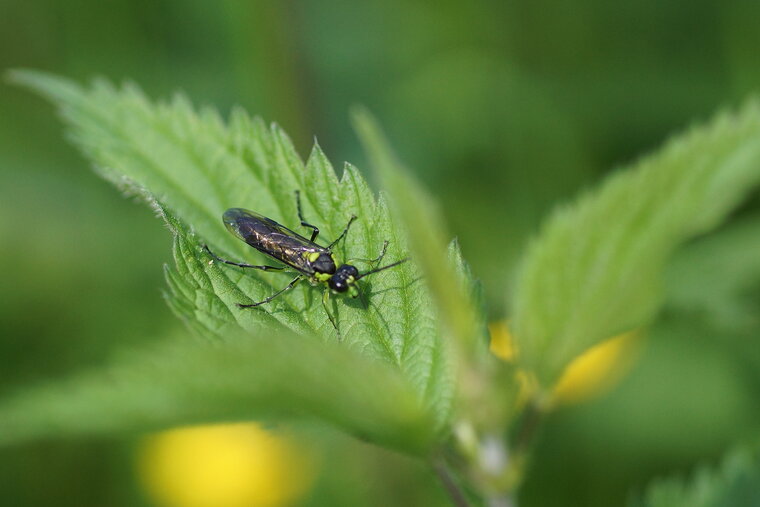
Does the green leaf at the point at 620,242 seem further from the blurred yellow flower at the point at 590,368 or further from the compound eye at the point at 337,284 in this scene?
the blurred yellow flower at the point at 590,368

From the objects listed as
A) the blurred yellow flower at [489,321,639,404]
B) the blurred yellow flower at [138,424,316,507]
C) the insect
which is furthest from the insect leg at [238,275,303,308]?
the blurred yellow flower at [138,424,316,507]

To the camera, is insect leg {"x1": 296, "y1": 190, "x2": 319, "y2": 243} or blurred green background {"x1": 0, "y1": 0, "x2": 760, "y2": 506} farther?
blurred green background {"x1": 0, "y1": 0, "x2": 760, "y2": 506}

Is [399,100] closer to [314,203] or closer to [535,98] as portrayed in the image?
[535,98]

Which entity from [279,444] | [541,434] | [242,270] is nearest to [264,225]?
[242,270]

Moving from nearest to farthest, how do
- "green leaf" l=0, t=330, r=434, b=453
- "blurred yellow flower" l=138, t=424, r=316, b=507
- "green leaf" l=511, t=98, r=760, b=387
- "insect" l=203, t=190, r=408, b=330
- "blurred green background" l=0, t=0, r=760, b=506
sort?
"green leaf" l=0, t=330, r=434, b=453, "green leaf" l=511, t=98, r=760, b=387, "insect" l=203, t=190, r=408, b=330, "blurred yellow flower" l=138, t=424, r=316, b=507, "blurred green background" l=0, t=0, r=760, b=506

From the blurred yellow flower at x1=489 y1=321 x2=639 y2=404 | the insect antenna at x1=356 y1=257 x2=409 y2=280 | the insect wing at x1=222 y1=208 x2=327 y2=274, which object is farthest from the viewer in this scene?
the blurred yellow flower at x1=489 y1=321 x2=639 y2=404

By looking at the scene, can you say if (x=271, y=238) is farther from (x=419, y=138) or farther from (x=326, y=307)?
(x=419, y=138)

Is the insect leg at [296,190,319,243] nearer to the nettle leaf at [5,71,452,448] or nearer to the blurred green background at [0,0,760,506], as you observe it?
the nettle leaf at [5,71,452,448]
